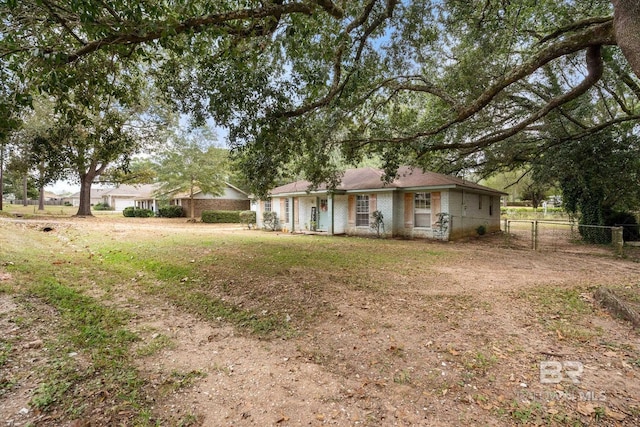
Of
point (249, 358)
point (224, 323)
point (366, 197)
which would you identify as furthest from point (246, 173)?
point (366, 197)

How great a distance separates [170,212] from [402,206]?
24817 millimetres

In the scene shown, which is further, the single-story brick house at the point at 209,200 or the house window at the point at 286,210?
the single-story brick house at the point at 209,200

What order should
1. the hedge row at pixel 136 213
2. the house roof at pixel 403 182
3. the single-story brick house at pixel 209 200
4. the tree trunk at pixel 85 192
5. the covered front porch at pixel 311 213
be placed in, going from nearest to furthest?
the house roof at pixel 403 182, the covered front porch at pixel 311 213, the tree trunk at pixel 85 192, the single-story brick house at pixel 209 200, the hedge row at pixel 136 213

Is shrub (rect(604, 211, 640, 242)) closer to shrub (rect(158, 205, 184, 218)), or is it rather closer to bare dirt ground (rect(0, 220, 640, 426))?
bare dirt ground (rect(0, 220, 640, 426))

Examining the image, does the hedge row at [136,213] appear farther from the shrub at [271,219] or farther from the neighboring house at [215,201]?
the shrub at [271,219]

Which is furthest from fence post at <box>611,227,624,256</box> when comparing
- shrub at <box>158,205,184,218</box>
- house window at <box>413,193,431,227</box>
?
shrub at <box>158,205,184,218</box>

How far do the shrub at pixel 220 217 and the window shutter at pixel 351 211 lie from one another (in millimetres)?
15022

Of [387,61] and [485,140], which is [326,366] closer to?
[485,140]

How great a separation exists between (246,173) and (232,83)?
403 cm

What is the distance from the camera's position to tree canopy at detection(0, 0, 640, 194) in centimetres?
486

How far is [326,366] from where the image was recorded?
134 inches

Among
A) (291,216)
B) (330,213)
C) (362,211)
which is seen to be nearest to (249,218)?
(291,216)

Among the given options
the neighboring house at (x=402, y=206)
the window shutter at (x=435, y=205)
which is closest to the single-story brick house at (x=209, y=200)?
the neighboring house at (x=402, y=206)

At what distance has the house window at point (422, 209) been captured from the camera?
14.7 meters
